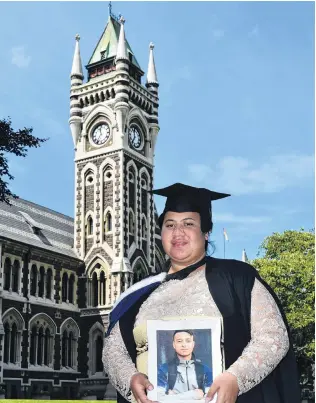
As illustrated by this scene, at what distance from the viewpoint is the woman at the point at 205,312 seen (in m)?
3.62

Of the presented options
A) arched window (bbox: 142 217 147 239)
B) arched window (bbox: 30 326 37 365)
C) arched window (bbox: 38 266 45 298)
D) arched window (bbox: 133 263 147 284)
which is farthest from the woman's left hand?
arched window (bbox: 142 217 147 239)

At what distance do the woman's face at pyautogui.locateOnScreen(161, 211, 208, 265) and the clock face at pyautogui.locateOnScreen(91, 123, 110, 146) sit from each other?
4068 cm

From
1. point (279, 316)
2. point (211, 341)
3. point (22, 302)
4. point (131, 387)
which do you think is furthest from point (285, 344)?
point (22, 302)

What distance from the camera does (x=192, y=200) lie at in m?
4.30

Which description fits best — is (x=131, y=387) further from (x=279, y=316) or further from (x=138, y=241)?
(x=138, y=241)

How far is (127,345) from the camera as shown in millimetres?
4121

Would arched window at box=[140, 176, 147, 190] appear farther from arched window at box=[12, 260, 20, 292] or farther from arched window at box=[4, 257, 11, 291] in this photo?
arched window at box=[4, 257, 11, 291]

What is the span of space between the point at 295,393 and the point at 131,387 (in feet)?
3.08

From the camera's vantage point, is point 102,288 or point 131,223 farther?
point 131,223

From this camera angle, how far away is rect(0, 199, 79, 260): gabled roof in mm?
39856

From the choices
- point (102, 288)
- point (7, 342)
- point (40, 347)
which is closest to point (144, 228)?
point (102, 288)

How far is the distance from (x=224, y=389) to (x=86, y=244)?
40.6m

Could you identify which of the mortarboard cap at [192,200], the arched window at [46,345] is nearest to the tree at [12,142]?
the mortarboard cap at [192,200]

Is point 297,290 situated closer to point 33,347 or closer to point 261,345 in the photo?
point 33,347
